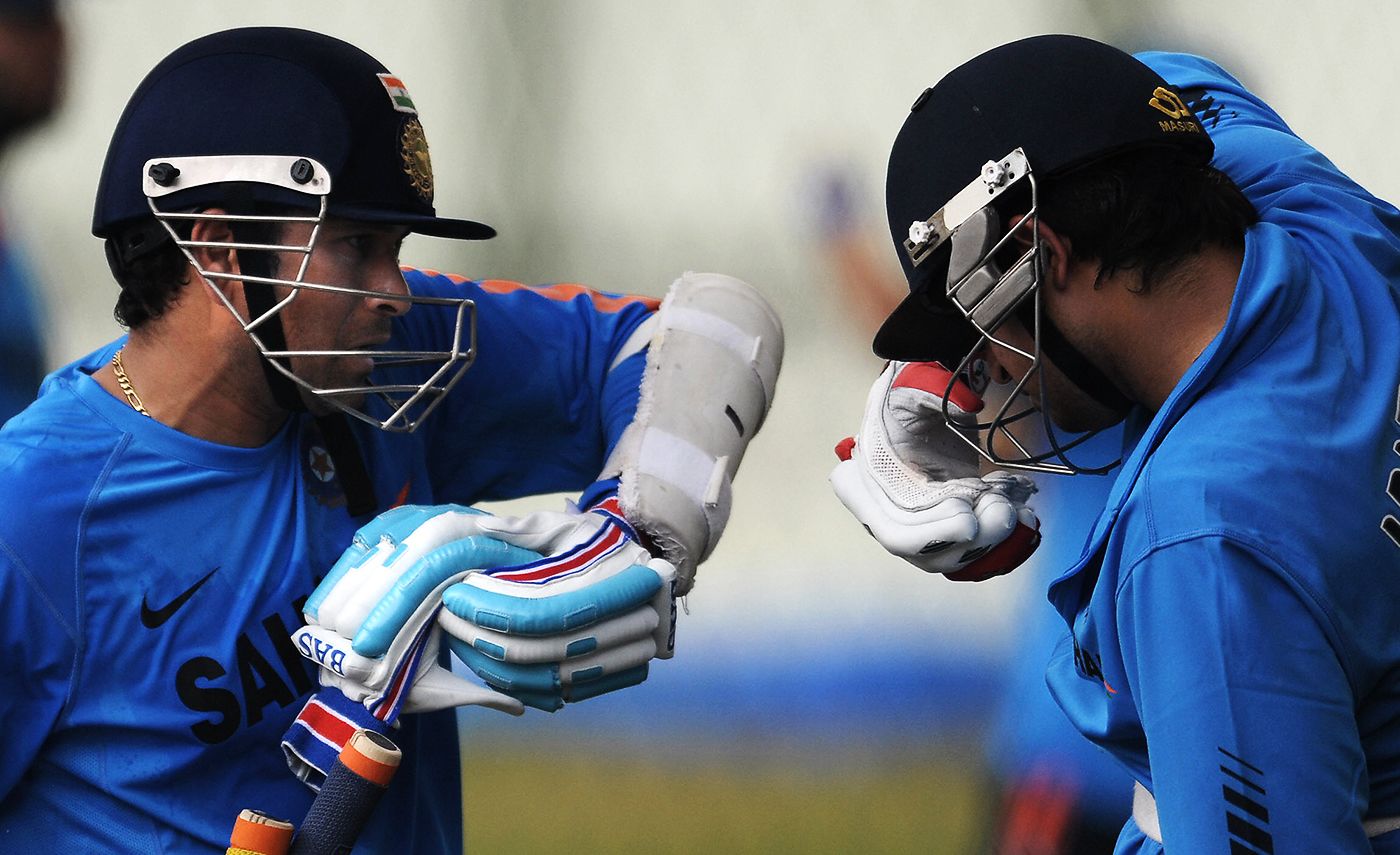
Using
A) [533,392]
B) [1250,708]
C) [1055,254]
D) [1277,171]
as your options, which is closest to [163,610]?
[533,392]

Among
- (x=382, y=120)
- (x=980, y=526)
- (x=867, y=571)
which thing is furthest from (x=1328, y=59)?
(x=382, y=120)

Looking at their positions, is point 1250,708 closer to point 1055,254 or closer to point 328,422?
point 1055,254

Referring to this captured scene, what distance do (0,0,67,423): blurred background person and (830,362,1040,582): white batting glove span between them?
203 centimetres

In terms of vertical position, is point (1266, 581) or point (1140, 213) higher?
point (1140, 213)

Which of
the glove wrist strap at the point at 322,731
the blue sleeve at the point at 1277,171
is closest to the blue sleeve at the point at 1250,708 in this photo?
the blue sleeve at the point at 1277,171

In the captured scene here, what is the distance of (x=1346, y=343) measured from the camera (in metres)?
1.68

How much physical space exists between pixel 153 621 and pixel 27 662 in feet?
0.49

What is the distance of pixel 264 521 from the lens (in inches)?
81.4

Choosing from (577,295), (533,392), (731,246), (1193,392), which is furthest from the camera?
(731,246)

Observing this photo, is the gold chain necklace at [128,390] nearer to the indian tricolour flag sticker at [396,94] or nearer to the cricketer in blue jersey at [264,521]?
the cricketer in blue jersey at [264,521]

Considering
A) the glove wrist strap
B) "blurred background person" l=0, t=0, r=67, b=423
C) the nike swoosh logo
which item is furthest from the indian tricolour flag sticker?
"blurred background person" l=0, t=0, r=67, b=423

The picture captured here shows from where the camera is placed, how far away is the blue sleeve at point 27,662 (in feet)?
5.98

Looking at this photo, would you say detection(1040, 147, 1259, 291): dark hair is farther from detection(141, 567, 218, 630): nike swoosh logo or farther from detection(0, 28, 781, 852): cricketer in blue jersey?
detection(141, 567, 218, 630): nike swoosh logo

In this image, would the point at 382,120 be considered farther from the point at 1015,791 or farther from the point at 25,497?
the point at 1015,791
